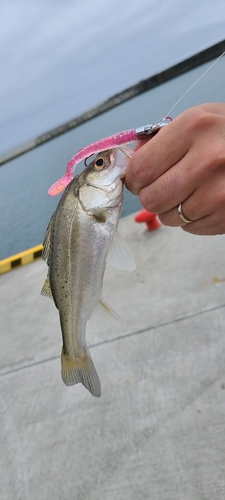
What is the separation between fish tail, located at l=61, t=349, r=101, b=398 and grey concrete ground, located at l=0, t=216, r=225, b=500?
0.88 m

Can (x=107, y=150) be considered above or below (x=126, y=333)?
above

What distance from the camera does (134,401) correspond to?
3.09 m

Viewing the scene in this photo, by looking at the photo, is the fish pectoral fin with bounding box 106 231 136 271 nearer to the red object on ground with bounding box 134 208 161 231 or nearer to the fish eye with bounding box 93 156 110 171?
the fish eye with bounding box 93 156 110 171

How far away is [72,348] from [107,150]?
1.07 m

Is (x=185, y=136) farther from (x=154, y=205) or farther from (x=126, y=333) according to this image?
(x=126, y=333)

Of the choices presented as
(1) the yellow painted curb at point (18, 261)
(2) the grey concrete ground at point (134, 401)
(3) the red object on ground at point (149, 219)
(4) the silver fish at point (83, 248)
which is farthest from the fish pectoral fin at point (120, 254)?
(1) the yellow painted curb at point (18, 261)

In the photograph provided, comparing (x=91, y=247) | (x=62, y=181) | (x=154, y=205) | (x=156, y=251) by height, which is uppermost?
(x=62, y=181)

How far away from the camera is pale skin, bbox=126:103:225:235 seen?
57.8 inches

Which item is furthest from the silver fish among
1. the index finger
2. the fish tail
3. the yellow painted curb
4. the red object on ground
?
the yellow painted curb

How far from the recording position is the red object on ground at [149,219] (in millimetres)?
5673

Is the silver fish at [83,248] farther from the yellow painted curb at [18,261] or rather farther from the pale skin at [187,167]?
the yellow painted curb at [18,261]

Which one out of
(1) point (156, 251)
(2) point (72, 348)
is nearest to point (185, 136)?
(2) point (72, 348)

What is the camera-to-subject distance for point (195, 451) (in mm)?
2527

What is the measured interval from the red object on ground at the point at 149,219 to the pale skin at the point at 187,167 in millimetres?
3980
